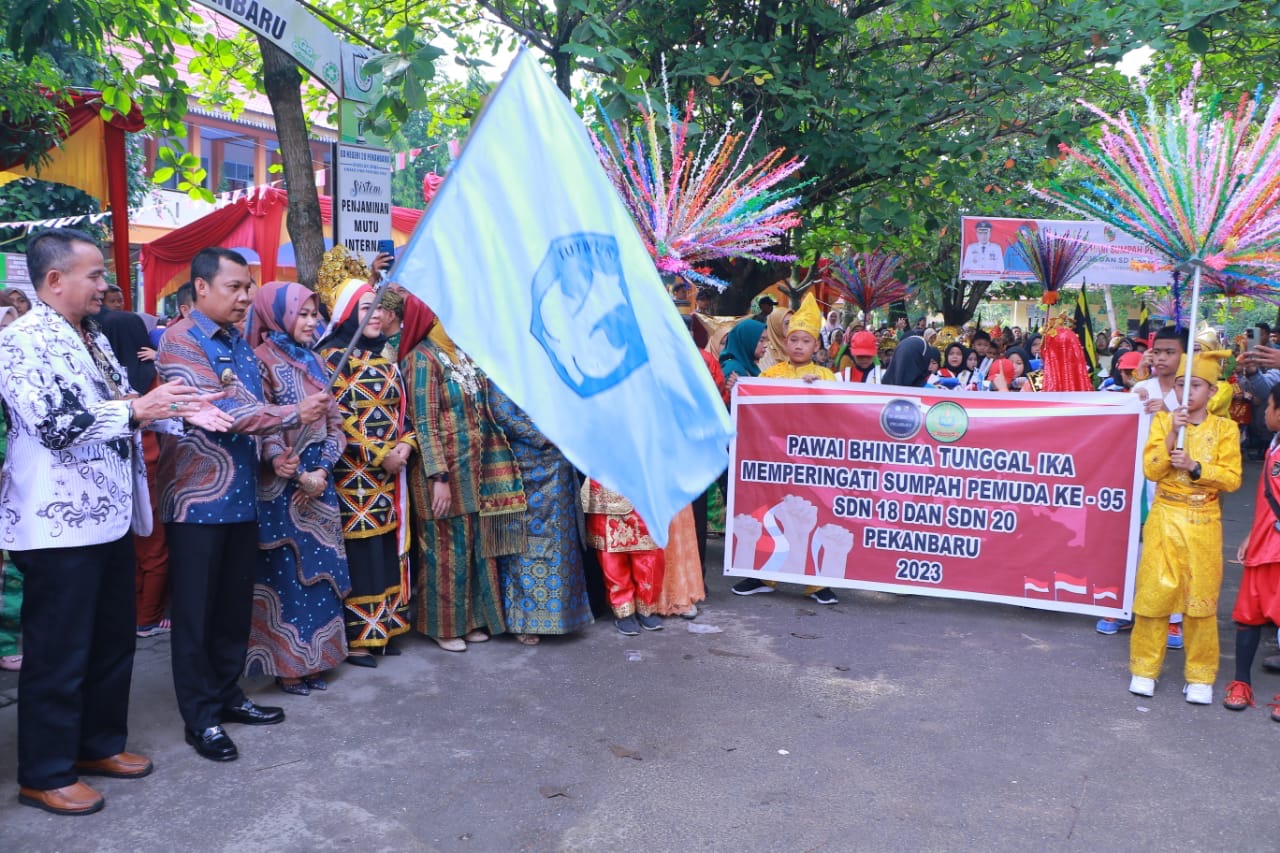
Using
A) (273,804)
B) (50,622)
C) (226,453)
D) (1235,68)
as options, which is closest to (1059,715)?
(273,804)

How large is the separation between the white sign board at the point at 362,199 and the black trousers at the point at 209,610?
246 centimetres

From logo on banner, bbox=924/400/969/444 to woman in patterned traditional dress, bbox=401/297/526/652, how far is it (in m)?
2.40

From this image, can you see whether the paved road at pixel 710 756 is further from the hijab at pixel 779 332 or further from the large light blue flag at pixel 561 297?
the hijab at pixel 779 332

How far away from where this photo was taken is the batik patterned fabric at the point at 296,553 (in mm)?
4387

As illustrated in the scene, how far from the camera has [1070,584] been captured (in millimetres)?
5844

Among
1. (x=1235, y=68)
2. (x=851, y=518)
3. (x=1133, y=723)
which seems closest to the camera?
(x=1133, y=723)

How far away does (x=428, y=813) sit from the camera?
3.55 meters

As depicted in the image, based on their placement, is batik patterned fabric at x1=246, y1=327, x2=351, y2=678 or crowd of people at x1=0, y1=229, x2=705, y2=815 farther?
batik patterned fabric at x1=246, y1=327, x2=351, y2=678

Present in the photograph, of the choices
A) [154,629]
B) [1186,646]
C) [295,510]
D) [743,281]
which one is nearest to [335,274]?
[295,510]

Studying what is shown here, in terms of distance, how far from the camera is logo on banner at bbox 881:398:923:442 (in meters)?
6.12

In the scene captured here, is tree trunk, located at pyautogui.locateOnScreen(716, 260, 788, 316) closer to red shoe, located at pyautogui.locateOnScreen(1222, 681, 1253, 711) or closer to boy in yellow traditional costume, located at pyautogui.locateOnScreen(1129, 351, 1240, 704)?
boy in yellow traditional costume, located at pyautogui.locateOnScreen(1129, 351, 1240, 704)

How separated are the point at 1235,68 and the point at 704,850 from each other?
8.85 meters

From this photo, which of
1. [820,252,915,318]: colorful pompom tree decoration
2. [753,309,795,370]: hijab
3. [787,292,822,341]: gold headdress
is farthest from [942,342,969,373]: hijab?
[787,292,822,341]: gold headdress

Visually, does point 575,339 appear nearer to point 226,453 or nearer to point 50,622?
point 226,453
